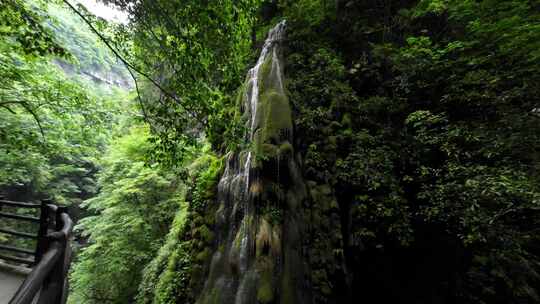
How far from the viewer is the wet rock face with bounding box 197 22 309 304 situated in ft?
14.1

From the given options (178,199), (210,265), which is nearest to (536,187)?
(210,265)

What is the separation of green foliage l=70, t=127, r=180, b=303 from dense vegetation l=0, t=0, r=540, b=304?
0.06 metres

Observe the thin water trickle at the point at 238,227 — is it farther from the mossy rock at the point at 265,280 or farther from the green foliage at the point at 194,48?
the green foliage at the point at 194,48

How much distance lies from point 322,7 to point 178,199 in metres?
8.03

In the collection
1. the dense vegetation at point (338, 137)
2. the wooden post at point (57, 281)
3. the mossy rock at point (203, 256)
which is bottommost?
the mossy rock at point (203, 256)

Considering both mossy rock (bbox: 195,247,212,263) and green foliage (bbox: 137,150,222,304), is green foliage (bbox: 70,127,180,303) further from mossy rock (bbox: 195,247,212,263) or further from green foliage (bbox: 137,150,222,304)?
mossy rock (bbox: 195,247,212,263)

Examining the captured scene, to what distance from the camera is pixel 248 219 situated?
479 centimetres

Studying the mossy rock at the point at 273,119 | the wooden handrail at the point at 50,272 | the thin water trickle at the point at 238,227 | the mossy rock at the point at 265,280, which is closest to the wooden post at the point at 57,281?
the wooden handrail at the point at 50,272

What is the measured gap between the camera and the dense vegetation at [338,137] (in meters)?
3.06

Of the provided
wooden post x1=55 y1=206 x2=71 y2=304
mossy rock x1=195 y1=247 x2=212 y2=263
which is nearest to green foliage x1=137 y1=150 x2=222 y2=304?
mossy rock x1=195 y1=247 x2=212 y2=263

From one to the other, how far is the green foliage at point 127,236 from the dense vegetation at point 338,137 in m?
0.06

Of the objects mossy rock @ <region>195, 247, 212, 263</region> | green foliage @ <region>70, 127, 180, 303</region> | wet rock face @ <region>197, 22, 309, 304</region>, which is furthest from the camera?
green foliage @ <region>70, 127, 180, 303</region>

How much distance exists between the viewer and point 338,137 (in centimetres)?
668

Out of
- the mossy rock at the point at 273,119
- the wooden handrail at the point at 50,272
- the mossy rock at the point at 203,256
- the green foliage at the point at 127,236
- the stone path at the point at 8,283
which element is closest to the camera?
the wooden handrail at the point at 50,272
